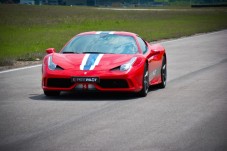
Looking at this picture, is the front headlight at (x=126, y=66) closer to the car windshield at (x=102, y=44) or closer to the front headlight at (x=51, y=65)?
the car windshield at (x=102, y=44)

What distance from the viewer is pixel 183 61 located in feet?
74.8

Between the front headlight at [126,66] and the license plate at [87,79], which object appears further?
the front headlight at [126,66]

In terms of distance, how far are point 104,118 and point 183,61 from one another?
1233 centimetres

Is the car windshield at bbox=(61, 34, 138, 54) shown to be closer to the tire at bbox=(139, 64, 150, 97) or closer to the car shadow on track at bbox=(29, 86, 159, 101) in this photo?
the tire at bbox=(139, 64, 150, 97)

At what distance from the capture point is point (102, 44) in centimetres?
1426

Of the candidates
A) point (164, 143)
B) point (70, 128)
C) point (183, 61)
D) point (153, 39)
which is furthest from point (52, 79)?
point (153, 39)

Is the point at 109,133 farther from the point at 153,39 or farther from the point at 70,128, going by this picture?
the point at 153,39

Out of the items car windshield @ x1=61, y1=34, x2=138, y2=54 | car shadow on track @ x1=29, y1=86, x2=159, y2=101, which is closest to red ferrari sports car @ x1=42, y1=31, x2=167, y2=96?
car windshield @ x1=61, y1=34, x2=138, y2=54

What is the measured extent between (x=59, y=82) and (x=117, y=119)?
108 inches

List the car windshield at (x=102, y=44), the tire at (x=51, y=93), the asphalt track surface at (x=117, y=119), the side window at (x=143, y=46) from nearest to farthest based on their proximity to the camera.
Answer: the asphalt track surface at (x=117, y=119) < the tire at (x=51, y=93) < the car windshield at (x=102, y=44) < the side window at (x=143, y=46)

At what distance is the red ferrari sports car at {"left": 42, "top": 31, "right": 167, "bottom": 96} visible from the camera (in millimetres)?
12961

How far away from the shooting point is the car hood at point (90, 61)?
515 inches

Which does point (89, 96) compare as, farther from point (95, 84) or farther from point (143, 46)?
point (143, 46)

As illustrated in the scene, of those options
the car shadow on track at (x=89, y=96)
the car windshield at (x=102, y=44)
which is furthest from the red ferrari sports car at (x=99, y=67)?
the car shadow on track at (x=89, y=96)
